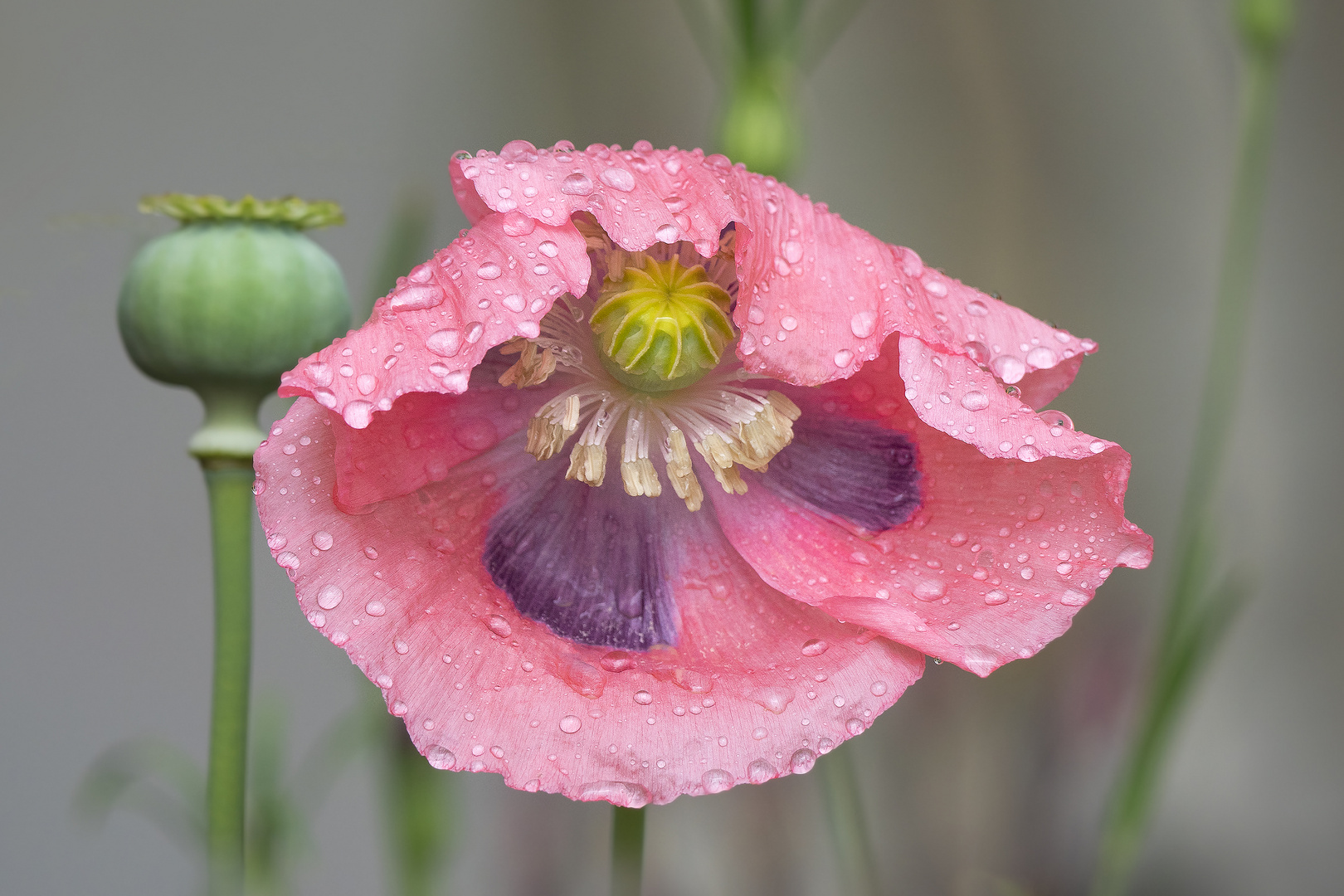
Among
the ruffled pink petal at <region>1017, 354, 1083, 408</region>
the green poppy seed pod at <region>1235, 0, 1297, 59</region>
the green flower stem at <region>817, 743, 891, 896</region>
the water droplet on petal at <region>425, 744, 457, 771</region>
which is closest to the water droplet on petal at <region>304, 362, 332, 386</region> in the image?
the water droplet on petal at <region>425, 744, 457, 771</region>

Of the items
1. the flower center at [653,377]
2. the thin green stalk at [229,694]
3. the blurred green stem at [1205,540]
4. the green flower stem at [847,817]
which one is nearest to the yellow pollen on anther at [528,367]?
the flower center at [653,377]

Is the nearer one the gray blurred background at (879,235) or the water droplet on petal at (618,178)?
the water droplet on petal at (618,178)

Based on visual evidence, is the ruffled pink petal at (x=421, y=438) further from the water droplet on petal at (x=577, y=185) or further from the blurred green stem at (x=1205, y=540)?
the blurred green stem at (x=1205, y=540)

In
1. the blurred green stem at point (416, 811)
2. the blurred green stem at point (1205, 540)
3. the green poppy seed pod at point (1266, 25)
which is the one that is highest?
the green poppy seed pod at point (1266, 25)

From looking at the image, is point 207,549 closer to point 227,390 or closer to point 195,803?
point 195,803

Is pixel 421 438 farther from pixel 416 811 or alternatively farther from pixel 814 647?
pixel 416 811

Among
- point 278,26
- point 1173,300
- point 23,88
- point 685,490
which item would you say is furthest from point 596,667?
point 1173,300

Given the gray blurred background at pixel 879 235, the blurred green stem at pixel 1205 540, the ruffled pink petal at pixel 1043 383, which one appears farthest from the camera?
the gray blurred background at pixel 879 235
